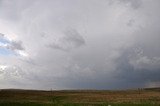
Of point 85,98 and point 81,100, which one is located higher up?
point 85,98

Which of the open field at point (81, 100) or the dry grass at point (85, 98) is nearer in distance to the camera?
the open field at point (81, 100)

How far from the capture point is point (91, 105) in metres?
77.5

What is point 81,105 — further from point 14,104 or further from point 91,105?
point 14,104

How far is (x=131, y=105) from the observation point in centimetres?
7912

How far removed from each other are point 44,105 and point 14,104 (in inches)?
291

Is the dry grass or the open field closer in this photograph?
the open field

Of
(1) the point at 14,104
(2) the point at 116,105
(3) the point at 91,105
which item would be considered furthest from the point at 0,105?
(2) the point at 116,105

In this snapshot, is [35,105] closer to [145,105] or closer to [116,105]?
[116,105]

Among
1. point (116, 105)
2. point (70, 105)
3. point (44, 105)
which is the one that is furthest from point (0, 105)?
point (116, 105)

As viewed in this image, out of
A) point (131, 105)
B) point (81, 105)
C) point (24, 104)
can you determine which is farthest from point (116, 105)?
point (24, 104)

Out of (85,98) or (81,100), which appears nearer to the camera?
(81,100)

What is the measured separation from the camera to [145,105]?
261ft

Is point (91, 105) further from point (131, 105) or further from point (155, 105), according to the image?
point (155, 105)

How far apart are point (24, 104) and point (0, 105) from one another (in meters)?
6.40
